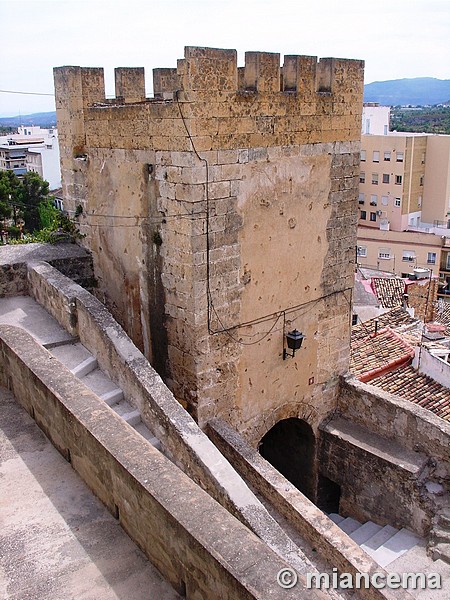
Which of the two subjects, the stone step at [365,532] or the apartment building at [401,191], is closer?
the stone step at [365,532]

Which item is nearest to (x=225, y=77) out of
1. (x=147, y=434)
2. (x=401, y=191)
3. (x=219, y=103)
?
(x=219, y=103)

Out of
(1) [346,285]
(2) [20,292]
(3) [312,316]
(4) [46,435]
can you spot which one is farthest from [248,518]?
(2) [20,292]

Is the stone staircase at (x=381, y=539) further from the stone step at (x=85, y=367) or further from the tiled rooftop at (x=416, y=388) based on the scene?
the stone step at (x=85, y=367)

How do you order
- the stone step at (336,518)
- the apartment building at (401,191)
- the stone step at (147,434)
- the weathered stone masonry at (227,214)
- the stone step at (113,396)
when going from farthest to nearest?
the apartment building at (401,191) → the stone step at (336,518) → the weathered stone masonry at (227,214) → the stone step at (113,396) → the stone step at (147,434)

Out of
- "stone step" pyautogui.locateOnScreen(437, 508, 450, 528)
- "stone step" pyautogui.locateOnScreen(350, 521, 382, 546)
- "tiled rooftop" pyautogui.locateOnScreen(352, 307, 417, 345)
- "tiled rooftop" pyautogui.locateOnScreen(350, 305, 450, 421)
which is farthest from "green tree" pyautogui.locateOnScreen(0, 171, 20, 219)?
"stone step" pyautogui.locateOnScreen(437, 508, 450, 528)

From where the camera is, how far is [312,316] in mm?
9914

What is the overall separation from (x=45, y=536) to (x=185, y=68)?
5432 mm

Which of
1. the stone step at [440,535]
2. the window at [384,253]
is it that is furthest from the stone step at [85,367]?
the window at [384,253]

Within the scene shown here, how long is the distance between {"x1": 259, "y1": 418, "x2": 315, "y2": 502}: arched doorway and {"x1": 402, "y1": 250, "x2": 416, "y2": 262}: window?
79.3 feet

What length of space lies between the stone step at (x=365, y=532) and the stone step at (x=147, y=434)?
438 cm

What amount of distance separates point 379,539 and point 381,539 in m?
0.03

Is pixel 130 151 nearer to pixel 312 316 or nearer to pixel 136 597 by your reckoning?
pixel 312 316

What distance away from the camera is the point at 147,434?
7387mm

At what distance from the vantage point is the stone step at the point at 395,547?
9.01 metres
